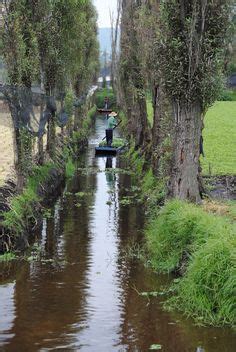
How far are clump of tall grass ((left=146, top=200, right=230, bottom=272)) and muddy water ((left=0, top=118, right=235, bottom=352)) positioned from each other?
0.40 metres

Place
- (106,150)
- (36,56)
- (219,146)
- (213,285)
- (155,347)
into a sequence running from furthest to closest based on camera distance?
1. (106,150)
2. (219,146)
3. (36,56)
4. (213,285)
5. (155,347)

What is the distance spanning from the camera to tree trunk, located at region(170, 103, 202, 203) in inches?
543

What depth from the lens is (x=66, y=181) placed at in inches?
940

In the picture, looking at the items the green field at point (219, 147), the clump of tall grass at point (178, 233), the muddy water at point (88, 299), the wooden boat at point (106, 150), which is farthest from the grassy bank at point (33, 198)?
the green field at point (219, 147)

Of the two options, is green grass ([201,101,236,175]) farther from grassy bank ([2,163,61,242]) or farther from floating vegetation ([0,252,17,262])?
floating vegetation ([0,252,17,262])

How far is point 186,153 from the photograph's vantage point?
13961 millimetres

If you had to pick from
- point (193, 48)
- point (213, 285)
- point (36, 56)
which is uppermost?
point (193, 48)

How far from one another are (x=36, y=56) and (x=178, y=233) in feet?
29.9

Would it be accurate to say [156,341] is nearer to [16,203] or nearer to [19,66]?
[16,203]

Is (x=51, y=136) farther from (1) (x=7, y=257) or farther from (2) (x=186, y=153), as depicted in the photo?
(1) (x=7, y=257)

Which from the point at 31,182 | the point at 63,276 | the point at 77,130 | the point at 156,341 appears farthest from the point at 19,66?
the point at 77,130

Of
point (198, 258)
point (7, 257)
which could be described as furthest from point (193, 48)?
point (7, 257)

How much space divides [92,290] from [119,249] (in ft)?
9.50

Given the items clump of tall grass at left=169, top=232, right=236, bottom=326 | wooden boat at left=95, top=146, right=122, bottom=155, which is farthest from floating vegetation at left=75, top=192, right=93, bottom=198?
clump of tall grass at left=169, top=232, right=236, bottom=326
